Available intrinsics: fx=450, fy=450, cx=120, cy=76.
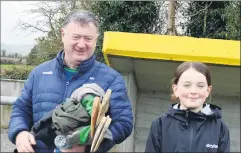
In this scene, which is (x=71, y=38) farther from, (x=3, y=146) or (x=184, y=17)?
(x=184, y=17)

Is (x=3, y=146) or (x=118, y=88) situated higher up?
(x=118, y=88)

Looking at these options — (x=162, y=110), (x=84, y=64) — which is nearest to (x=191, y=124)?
(x=84, y=64)

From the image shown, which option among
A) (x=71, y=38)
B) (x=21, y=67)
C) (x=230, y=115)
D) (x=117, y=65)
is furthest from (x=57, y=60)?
(x=21, y=67)

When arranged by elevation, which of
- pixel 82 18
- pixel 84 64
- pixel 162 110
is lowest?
pixel 162 110

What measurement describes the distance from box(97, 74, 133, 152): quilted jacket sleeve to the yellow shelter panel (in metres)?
1.47

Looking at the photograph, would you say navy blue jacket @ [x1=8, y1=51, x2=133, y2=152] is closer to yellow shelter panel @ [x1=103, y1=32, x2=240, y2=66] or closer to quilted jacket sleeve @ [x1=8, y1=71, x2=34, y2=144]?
quilted jacket sleeve @ [x1=8, y1=71, x2=34, y2=144]

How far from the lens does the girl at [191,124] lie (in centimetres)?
231

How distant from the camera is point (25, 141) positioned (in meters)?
2.31

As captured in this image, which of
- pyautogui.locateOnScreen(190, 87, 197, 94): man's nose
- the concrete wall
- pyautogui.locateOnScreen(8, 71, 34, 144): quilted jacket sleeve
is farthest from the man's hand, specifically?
the concrete wall

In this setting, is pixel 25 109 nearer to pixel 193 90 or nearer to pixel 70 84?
pixel 70 84

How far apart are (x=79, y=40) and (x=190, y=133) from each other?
29.9 inches

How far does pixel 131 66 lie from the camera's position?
4.50 meters

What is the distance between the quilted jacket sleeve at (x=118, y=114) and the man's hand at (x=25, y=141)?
39cm

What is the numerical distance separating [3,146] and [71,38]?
2.70 m
